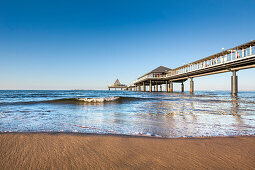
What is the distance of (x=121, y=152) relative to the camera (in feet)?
5.89

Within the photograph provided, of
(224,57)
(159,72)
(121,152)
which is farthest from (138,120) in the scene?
(159,72)

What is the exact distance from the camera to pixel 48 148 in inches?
75.7

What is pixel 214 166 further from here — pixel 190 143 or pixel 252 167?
pixel 190 143

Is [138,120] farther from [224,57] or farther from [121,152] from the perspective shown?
[224,57]

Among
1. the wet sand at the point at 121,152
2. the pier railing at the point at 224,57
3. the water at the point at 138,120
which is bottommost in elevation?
the water at the point at 138,120

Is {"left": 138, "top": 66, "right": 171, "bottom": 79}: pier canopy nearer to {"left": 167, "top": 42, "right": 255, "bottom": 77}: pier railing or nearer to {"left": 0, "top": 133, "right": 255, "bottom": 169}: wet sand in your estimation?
{"left": 167, "top": 42, "right": 255, "bottom": 77}: pier railing

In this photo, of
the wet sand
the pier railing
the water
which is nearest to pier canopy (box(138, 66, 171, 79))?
the pier railing

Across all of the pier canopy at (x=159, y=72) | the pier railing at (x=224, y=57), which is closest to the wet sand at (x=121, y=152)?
the pier railing at (x=224, y=57)

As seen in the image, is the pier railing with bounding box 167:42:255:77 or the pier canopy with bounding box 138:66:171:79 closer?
the pier railing with bounding box 167:42:255:77

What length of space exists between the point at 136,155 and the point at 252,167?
3.83ft

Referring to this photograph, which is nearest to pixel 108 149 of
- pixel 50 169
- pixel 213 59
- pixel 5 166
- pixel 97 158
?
pixel 97 158

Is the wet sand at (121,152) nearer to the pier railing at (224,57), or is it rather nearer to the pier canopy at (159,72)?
the pier railing at (224,57)

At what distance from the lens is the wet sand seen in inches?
58.2

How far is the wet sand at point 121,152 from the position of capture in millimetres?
1479
